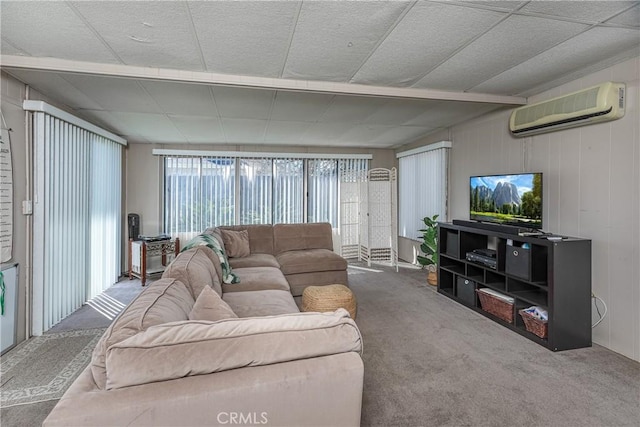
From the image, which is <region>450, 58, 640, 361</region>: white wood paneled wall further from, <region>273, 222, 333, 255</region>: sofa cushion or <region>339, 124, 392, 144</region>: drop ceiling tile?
<region>273, 222, 333, 255</region>: sofa cushion

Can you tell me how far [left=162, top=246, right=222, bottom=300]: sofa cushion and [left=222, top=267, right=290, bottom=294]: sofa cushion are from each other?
1.08 feet

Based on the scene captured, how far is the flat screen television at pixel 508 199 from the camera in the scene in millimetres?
3078

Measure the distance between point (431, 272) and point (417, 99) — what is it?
2.50 m

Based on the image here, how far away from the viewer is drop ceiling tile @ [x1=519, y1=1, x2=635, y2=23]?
5.74 ft

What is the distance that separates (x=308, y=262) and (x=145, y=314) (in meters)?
2.92

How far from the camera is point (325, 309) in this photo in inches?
120

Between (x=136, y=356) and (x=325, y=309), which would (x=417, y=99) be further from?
(x=136, y=356)

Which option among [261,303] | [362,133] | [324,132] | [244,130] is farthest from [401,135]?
[261,303]

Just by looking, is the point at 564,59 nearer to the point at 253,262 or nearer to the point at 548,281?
the point at 548,281

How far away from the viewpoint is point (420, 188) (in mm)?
5660

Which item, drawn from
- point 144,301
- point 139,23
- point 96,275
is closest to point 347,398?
point 144,301

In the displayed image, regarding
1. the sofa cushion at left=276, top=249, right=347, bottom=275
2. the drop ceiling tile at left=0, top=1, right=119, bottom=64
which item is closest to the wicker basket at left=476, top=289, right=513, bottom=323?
the sofa cushion at left=276, top=249, right=347, bottom=275

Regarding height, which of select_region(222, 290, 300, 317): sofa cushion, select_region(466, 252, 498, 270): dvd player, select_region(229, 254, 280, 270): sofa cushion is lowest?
select_region(222, 290, 300, 317): sofa cushion

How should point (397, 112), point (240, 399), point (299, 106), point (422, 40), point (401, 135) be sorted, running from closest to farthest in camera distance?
point (240, 399) → point (422, 40) → point (299, 106) → point (397, 112) → point (401, 135)
